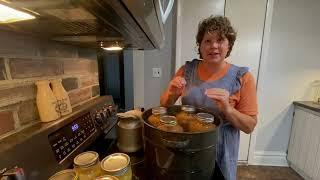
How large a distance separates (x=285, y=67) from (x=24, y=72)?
234 cm

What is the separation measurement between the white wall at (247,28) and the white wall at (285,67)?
0.36ft

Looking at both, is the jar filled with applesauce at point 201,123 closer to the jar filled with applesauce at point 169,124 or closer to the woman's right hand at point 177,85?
the jar filled with applesauce at point 169,124

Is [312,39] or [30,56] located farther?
[312,39]

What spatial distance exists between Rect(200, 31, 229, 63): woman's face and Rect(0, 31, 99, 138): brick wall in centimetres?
67

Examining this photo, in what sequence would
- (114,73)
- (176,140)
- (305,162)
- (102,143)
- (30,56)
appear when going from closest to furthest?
(176,140), (30,56), (102,143), (114,73), (305,162)

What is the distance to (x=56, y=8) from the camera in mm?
313

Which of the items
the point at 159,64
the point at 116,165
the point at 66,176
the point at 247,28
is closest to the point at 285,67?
the point at 247,28

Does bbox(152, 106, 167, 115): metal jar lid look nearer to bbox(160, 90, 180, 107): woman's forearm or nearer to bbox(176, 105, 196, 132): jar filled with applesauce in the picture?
bbox(176, 105, 196, 132): jar filled with applesauce

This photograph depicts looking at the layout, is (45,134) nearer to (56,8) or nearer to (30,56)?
(30,56)

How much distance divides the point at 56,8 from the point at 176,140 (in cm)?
37

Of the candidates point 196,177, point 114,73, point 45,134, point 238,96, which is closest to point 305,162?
point 238,96

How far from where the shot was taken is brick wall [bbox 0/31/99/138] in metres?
0.49

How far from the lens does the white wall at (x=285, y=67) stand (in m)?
1.91

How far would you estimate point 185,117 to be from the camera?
23.1 inches
